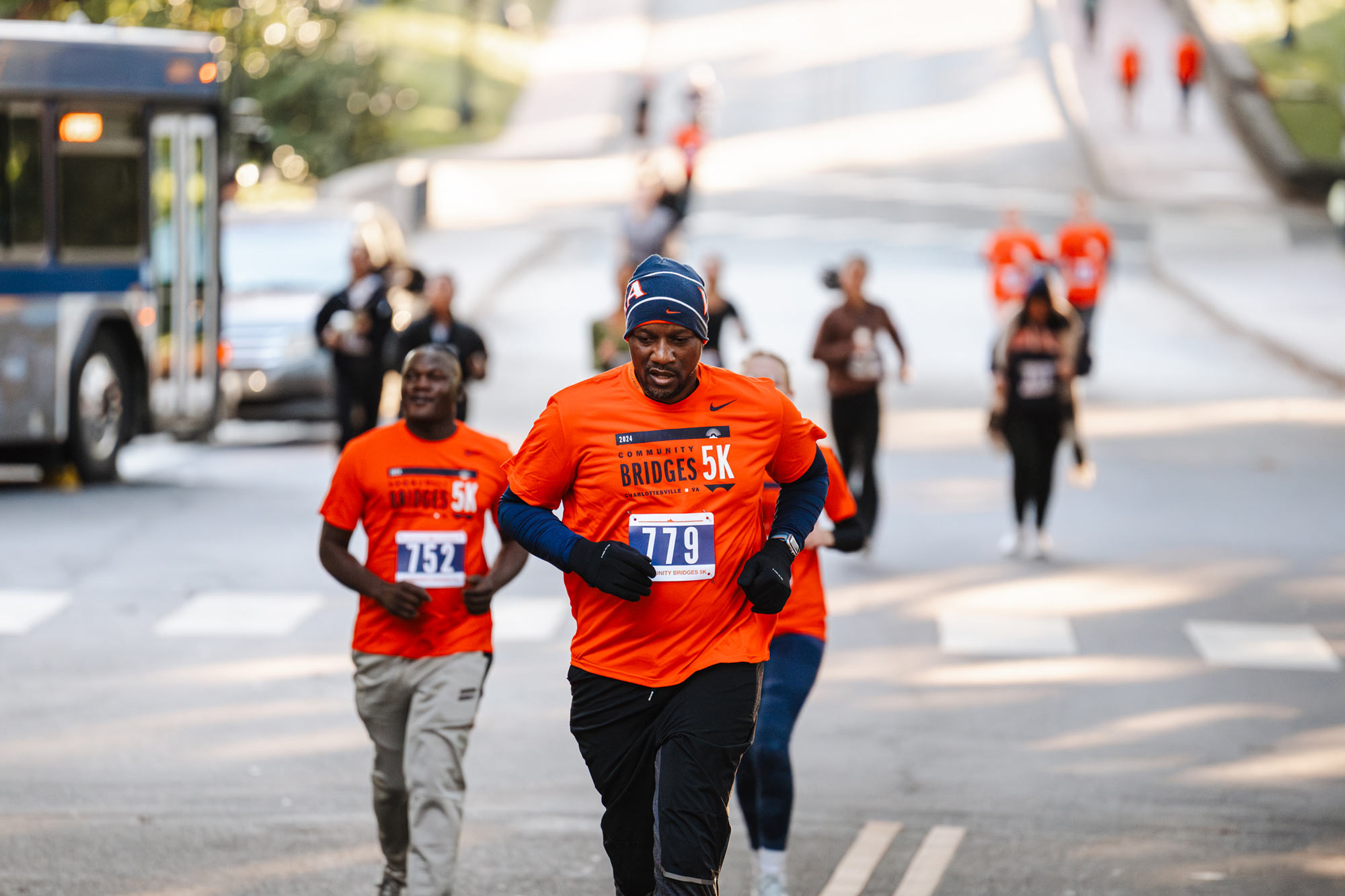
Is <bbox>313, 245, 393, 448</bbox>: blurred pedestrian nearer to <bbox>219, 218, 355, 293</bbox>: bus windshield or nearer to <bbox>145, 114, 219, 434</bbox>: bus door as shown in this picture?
<bbox>145, 114, 219, 434</bbox>: bus door

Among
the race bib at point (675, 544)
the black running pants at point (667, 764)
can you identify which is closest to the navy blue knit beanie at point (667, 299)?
the race bib at point (675, 544)

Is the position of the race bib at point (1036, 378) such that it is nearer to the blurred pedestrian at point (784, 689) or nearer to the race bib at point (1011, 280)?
the blurred pedestrian at point (784, 689)

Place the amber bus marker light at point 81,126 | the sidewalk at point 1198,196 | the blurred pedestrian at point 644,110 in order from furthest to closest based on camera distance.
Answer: the blurred pedestrian at point 644,110
the sidewalk at point 1198,196
the amber bus marker light at point 81,126

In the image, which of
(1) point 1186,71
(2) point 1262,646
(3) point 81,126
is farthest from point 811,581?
(1) point 1186,71

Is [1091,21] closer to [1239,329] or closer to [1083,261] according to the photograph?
[1239,329]

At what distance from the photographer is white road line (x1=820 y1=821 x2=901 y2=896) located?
6.97 meters

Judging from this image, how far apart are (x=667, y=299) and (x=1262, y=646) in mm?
7140

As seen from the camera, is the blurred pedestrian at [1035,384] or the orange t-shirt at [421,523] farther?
the blurred pedestrian at [1035,384]

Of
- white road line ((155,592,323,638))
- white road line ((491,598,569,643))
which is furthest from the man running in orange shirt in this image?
white road line ((155,592,323,638))

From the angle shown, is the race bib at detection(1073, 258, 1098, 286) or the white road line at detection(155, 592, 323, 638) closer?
the white road line at detection(155, 592, 323, 638)

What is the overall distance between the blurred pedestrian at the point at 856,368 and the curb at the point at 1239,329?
36.9 feet

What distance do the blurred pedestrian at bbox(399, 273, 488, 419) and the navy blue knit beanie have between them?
26.4 feet

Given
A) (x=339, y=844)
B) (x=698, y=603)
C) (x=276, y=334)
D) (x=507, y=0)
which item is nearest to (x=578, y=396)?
(x=698, y=603)

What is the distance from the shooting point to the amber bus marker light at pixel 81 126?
1603cm
